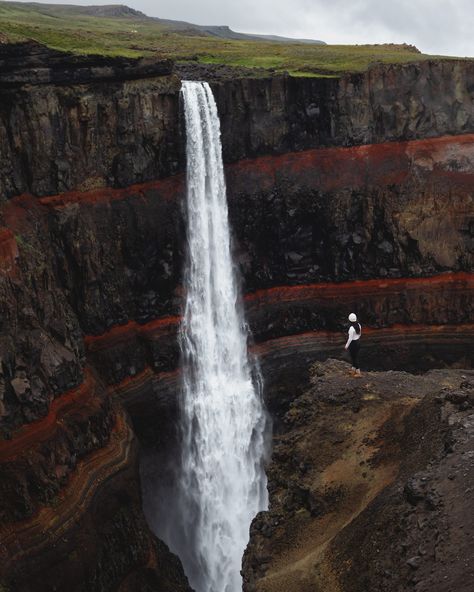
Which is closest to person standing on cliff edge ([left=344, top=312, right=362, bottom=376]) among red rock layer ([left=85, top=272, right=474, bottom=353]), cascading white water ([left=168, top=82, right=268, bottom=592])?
cascading white water ([left=168, top=82, right=268, bottom=592])

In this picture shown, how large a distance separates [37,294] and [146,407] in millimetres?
10115

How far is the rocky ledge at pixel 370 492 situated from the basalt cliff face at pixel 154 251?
8851 millimetres

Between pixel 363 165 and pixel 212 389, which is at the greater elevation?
pixel 363 165

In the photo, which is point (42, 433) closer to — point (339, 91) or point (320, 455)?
point (320, 455)

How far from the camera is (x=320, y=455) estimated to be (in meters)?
18.8

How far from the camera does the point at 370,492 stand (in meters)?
16.1

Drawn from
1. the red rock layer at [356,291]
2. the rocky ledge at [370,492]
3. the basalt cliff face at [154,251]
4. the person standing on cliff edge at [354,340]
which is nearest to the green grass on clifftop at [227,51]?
the basalt cliff face at [154,251]

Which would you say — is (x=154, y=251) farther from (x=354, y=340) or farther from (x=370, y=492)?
(x=370, y=492)

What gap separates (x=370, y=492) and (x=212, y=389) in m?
19.8

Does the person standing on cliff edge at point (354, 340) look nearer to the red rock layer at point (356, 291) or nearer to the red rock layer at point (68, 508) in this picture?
the red rock layer at point (68, 508)

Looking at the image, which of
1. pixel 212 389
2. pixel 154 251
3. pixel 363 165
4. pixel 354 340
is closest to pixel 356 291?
pixel 363 165

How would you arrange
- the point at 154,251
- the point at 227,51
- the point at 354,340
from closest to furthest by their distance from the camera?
the point at 354,340
the point at 154,251
the point at 227,51

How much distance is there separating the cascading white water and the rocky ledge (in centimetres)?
1243

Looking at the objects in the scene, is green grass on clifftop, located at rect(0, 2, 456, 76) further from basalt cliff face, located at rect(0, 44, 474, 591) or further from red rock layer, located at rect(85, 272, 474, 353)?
red rock layer, located at rect(85, 272, 474, 353)
